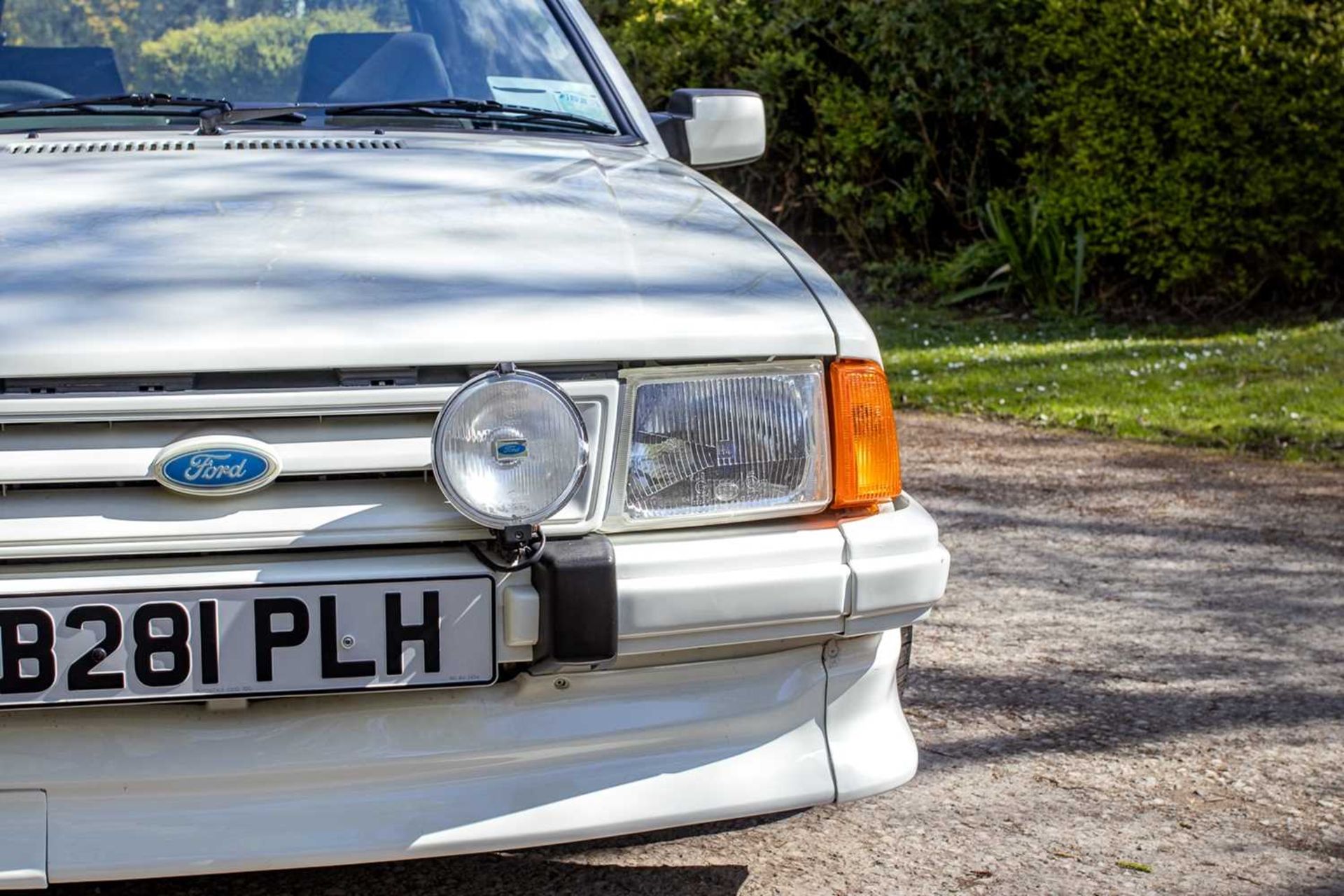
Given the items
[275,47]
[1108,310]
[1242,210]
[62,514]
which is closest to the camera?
[62,514]

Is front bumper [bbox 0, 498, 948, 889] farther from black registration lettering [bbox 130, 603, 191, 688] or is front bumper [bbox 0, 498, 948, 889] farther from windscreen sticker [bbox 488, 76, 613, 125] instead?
windscreen sticker [bbox 488, 76, 613, 125]

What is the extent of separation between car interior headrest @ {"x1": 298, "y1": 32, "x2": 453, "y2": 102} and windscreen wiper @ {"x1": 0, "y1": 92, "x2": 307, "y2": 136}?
0.51 ft

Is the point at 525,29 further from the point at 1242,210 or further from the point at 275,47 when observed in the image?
the point at 1242,210

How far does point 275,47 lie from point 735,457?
1720 millimetres

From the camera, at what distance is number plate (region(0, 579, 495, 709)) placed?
1978 mm

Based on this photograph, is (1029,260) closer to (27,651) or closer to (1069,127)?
(1069,127)

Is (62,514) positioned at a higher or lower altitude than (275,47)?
lower

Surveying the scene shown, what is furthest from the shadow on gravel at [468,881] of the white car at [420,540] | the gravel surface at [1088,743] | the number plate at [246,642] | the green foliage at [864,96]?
the green foliage at [864,96]

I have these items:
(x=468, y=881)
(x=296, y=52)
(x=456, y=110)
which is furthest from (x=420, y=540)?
(x=296, y=52)

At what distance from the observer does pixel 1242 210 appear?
9672mm

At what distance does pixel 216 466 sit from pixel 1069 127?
30.0 ft

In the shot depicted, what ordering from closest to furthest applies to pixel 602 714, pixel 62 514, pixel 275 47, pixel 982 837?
pixel 62 514 → pixel 602 714 → pixel 982 837 → pixel 275 47

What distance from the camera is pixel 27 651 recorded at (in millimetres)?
1971

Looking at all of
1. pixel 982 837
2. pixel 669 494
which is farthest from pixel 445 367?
pixel 982 837
